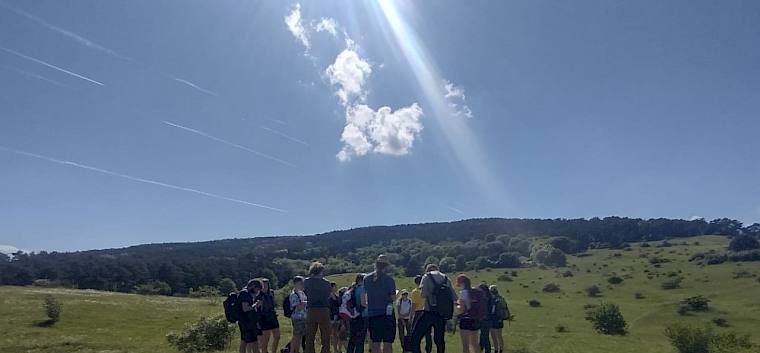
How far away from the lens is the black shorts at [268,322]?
1400cm

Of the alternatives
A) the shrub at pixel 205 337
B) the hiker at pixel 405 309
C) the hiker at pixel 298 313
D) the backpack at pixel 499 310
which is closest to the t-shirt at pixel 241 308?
the hiker at pixel 298 313

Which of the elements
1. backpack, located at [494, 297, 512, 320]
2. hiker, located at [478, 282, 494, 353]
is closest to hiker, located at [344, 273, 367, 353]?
hiker, located at [478, 282, 494, 353]

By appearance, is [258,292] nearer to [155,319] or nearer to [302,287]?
[302,287]

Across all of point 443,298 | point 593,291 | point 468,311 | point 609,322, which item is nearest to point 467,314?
point 468,311

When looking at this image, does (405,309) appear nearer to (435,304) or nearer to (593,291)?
(435,304)

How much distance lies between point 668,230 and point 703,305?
140 m

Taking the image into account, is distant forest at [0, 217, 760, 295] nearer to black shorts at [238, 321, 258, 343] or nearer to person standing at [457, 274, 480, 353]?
black shorts at [238, 321, 258, 343]

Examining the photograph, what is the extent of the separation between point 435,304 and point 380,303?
1156 millimetres

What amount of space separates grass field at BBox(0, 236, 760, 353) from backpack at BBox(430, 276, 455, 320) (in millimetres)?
11776

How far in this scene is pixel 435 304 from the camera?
37.7 ft

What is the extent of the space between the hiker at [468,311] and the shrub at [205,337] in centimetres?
1197

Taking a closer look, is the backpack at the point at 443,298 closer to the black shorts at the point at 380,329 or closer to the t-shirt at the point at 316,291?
the black shorts at the point at 380,329

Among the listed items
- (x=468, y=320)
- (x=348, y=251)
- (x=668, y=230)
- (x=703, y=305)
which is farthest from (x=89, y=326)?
(x=668, y=230)

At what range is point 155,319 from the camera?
4400cm
